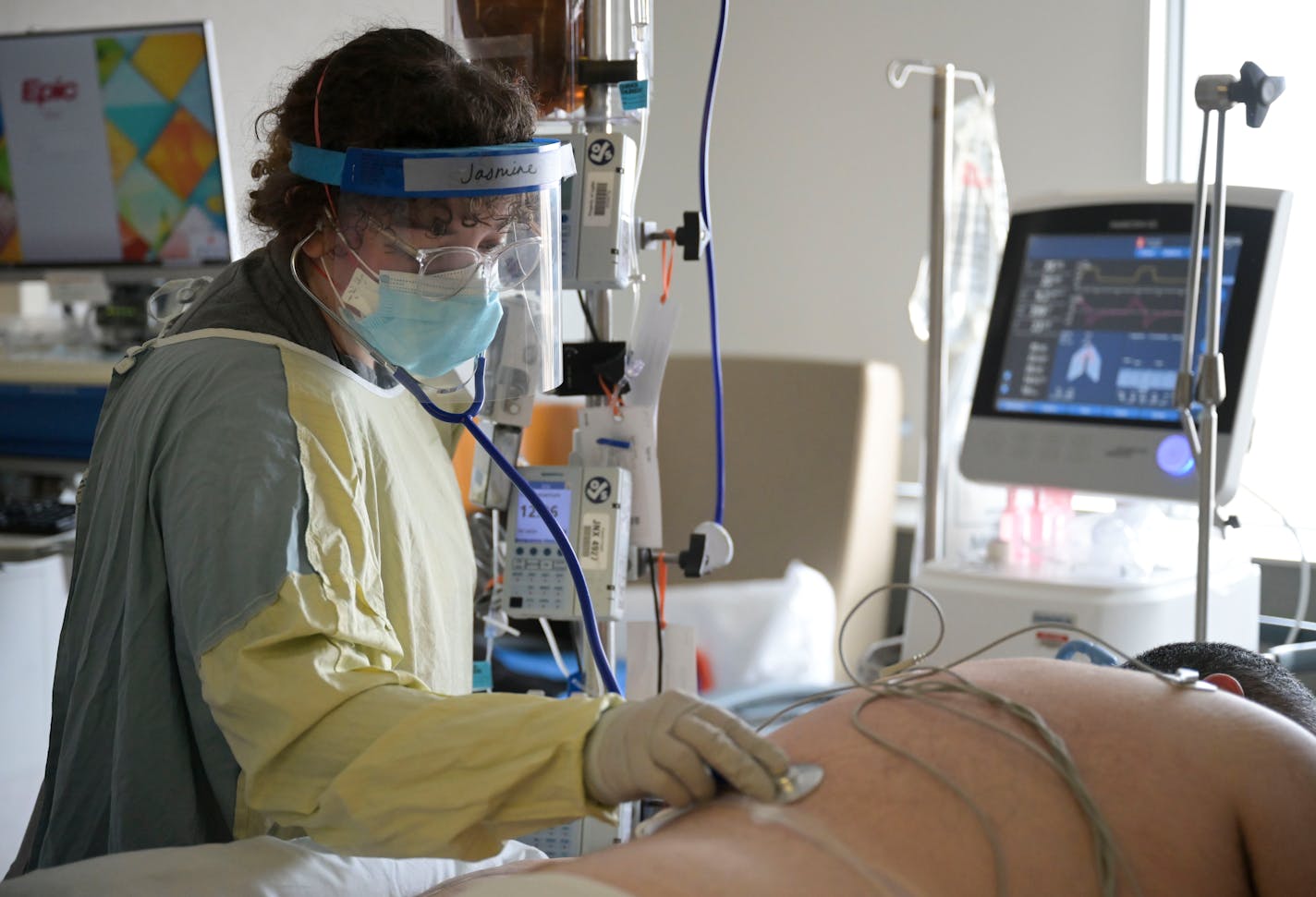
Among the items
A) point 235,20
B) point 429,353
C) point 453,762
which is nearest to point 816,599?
point 429,353

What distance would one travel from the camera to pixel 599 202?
1604 mm

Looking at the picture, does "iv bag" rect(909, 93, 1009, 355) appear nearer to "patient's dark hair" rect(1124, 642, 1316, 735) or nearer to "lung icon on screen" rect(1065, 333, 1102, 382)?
"lung icon on screen" rect(1065, 333, 1102, 382)

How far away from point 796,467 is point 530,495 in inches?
71.7

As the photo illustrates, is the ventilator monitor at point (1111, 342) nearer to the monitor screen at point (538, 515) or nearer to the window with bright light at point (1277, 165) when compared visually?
the monitor screen at point (538, 515)

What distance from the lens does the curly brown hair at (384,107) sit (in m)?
1.29

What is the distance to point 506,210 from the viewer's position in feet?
4.40

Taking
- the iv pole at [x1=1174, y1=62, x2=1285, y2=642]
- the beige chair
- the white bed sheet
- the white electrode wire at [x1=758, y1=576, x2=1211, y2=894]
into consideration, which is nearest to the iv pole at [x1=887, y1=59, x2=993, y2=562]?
the iv pole at [x1=1174, y1=62, x2=1285, y2=642]

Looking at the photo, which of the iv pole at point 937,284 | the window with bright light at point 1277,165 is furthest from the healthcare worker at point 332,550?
the window with bright light at point 1277,165

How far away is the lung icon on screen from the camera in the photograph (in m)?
2.22

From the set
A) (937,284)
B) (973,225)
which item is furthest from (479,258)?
(973,225)

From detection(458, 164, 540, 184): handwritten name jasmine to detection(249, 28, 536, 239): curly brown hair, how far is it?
5 cm

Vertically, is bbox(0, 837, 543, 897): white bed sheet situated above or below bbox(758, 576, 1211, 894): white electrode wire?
below

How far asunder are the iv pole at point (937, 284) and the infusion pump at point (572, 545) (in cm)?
93

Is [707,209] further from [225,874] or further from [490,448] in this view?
[225,874]
